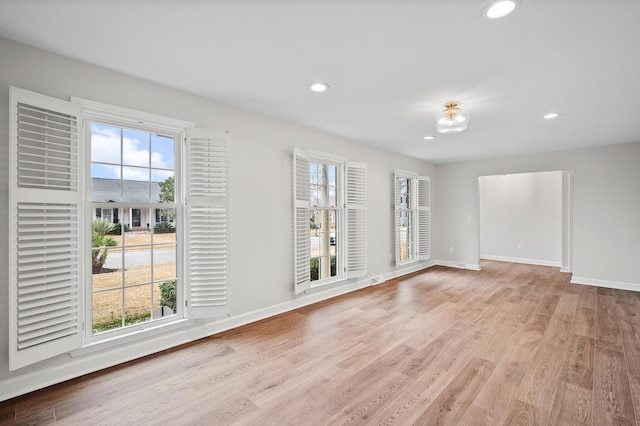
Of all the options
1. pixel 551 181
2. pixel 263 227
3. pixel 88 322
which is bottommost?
pixel 88 322

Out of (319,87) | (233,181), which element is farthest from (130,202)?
(319,87)

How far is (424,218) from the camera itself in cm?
639

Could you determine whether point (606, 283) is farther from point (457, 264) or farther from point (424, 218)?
point (424, 218)

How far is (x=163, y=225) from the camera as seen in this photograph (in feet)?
9.17

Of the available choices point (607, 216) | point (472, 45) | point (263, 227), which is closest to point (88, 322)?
point (263, 227)

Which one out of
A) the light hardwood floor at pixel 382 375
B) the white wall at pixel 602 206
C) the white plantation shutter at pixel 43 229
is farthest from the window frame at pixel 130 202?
the white wall at pixel 602 206

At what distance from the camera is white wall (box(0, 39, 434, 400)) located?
6.54ft

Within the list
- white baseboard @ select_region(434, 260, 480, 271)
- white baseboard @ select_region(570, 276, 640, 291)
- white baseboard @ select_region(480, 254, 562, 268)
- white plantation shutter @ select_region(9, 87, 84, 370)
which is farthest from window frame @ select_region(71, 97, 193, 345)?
white baseboard @ select_region(480, 254, 562, 268)

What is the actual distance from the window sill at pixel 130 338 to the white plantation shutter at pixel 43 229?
118 millimetres

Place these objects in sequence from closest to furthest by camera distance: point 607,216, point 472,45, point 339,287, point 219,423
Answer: point 219,423 < point 472,45 < point 339,287 < point 607,216

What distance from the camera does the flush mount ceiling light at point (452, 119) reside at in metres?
2.92

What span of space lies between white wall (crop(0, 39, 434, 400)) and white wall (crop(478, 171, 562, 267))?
4973 millimetres

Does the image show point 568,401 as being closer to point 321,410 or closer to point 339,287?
point 321,410

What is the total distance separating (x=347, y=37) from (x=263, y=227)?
2218 mm
